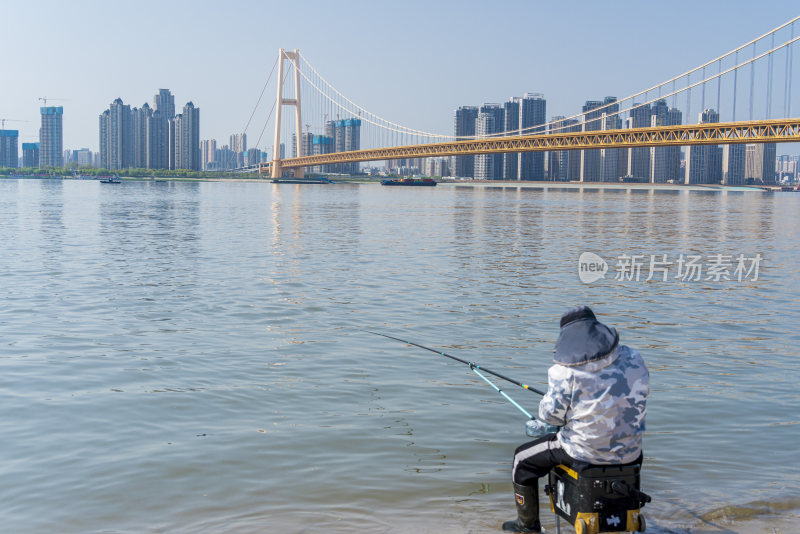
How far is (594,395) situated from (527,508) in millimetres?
814

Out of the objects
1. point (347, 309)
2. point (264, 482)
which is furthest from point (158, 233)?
point (264, 482)

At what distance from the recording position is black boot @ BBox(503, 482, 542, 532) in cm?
356

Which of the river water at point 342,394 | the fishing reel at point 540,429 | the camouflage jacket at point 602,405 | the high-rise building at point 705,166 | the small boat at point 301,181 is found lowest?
the river water at point 342,394

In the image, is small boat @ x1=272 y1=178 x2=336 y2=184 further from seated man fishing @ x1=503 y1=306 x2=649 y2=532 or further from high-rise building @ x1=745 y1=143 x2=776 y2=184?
seated man fishing @ x1=503 y1=306 x2=649 y2=532

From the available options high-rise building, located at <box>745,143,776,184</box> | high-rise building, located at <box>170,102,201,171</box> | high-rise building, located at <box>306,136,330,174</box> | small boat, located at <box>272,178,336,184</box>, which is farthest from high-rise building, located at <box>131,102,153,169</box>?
high-rise building, located at <box>745,143,776,184</box>

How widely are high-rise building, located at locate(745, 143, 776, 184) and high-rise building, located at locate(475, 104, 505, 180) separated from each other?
42410 millimetres

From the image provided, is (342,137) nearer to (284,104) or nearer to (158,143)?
(158,143)

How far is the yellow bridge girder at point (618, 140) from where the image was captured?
47.1m

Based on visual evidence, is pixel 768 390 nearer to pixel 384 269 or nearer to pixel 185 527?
pixel 185 527

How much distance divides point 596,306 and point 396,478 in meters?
7.04

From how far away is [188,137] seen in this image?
175500 millimetres

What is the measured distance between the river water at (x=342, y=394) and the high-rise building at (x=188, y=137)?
16685 centimetres

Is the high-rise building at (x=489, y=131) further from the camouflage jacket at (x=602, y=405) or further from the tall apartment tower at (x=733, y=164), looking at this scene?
the camouflage jacket at (x=602, y=405)

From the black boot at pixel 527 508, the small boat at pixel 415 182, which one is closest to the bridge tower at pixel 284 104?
the small boat at pixel 415 182
